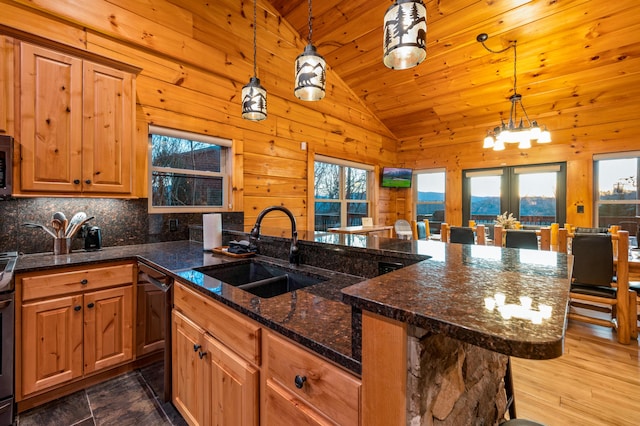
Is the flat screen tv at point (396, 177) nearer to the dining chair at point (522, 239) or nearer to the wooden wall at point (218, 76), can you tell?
the wooden wall at point (218, 76)

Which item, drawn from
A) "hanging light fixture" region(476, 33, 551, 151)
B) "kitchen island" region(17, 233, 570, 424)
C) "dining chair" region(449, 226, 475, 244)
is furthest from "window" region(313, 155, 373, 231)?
"kitchen island" region(17, 233, 570, 424)

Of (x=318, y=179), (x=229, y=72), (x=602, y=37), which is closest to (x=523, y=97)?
(x=602, y=37)

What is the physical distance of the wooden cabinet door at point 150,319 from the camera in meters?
1.75

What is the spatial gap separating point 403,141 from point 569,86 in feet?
8.63

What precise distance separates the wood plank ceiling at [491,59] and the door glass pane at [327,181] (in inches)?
54.4

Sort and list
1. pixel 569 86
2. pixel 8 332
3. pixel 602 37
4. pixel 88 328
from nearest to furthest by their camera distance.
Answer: pixel 8 332 < pixel 88 328 < pixel 602 37 < pixel 569 86

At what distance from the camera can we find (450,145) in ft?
17.6

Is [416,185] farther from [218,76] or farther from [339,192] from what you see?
[218,76]

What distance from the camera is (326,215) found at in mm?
4801

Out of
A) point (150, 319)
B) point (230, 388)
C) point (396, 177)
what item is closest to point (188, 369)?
point (230, 388)

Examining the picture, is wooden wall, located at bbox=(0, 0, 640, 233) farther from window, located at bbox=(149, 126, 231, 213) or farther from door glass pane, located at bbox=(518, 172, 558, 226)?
door glass pane, located at bbox=(518, 172, 558, 226)

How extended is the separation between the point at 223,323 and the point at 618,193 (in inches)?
217

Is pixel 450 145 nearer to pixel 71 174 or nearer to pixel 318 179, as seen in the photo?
pixel 318 179

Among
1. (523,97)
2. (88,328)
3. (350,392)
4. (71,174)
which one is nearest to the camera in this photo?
(350,392)
